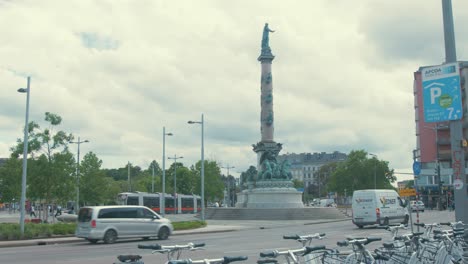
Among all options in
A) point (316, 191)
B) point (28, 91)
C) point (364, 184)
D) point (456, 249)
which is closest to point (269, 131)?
point (28, 91)

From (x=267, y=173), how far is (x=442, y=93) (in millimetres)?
42385

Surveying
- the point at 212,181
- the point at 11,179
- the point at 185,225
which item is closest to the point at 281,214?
the point at 185,225

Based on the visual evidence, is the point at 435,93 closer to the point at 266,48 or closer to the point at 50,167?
the point at 50,167

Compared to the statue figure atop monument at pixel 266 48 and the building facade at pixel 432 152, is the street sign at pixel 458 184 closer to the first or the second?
the statue figure atop monument at pixel 266 48

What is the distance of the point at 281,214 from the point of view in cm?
5028

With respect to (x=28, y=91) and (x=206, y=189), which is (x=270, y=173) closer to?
(x=28, y=91)

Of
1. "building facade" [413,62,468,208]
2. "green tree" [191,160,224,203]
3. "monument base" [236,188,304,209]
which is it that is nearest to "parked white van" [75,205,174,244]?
"monument base" [236,188,304,209]

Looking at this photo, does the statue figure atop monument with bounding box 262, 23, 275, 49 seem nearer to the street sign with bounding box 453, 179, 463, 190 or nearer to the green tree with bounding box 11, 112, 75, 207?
the green tree with bounding box 11, 112, 75, 207

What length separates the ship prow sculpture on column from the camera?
54969 mm

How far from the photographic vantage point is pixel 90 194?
215ft

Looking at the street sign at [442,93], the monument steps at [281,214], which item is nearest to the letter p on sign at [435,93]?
the street sign at [442,93]

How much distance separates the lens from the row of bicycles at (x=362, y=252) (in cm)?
608

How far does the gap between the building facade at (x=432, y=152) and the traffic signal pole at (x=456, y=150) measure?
2879 inches

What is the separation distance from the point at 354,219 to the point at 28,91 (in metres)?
20.6
